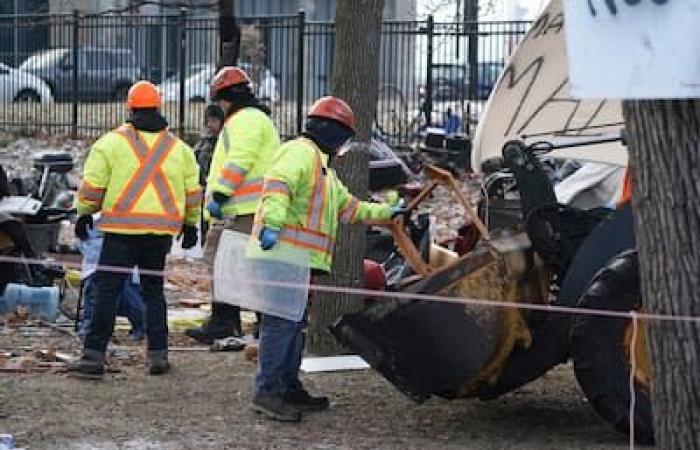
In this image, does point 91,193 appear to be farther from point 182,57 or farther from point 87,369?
point 182,57

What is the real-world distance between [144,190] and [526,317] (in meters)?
2.72

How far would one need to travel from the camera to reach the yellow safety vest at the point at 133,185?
8.95 meters

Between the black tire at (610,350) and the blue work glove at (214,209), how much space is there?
2.69 metres

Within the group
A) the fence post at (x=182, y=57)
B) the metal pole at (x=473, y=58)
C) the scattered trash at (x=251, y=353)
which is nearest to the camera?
the scattered trash at (x=251, y=353)

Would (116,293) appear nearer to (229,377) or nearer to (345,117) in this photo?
(229,377)

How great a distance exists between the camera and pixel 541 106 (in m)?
8.80

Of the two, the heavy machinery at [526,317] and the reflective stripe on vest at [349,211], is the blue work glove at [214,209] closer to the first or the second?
the reflective stripe on vest at [349,211]

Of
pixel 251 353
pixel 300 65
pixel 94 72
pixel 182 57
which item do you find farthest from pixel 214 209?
pixel 94 72

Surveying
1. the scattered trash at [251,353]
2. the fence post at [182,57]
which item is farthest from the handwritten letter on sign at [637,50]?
the fence post at [182,57]

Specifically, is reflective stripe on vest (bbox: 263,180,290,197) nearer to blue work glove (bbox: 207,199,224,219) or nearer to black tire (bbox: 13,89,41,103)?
blue work glove (bbox: 207,199,224,219)

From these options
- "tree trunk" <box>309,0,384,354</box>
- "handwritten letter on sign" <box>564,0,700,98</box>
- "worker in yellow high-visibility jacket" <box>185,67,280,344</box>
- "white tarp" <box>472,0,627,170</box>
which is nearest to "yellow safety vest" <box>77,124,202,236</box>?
"worker in yellow high-visibility jacket" <box>185,67,280,344</box>

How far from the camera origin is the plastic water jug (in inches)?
431

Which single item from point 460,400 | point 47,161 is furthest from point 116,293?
point 47,161

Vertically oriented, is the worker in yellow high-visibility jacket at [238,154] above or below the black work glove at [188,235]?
above
